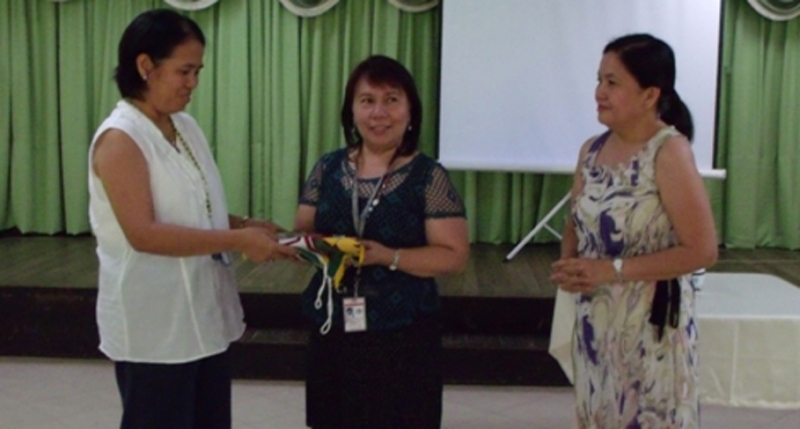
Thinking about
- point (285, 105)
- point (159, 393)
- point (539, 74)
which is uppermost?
point (539, 74)

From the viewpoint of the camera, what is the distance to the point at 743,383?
2061 millimetres

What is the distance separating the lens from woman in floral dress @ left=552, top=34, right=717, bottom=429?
5.47 feet

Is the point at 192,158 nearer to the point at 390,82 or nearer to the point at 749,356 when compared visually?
the point at 390,82

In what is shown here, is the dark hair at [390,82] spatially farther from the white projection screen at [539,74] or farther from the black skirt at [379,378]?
the white projection screen at [539,74]

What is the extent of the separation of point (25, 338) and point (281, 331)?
114 centimetres

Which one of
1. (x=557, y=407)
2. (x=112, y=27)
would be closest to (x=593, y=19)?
(x=557, y=407)

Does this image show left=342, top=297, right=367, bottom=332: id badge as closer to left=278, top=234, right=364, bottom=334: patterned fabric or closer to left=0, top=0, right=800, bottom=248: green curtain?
left=278, top=234, right=364, bottom=334: patterned fabric

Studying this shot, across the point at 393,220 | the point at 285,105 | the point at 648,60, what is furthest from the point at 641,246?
the point at 285,105

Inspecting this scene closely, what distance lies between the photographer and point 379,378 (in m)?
1.86

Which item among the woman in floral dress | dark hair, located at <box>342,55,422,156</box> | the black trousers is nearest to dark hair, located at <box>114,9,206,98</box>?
dark hair, located at <box>342,55,422,156</box>

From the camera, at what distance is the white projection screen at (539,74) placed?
15.4 feet

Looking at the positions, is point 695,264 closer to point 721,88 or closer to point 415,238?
point 415,238

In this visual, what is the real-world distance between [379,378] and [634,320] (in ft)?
1.85

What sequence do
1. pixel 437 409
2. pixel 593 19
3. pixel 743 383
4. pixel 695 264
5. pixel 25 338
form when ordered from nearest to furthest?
pixel 695 264, pixel 437 409, pixel 743 383, pixel 25 338, pixel 593 19
